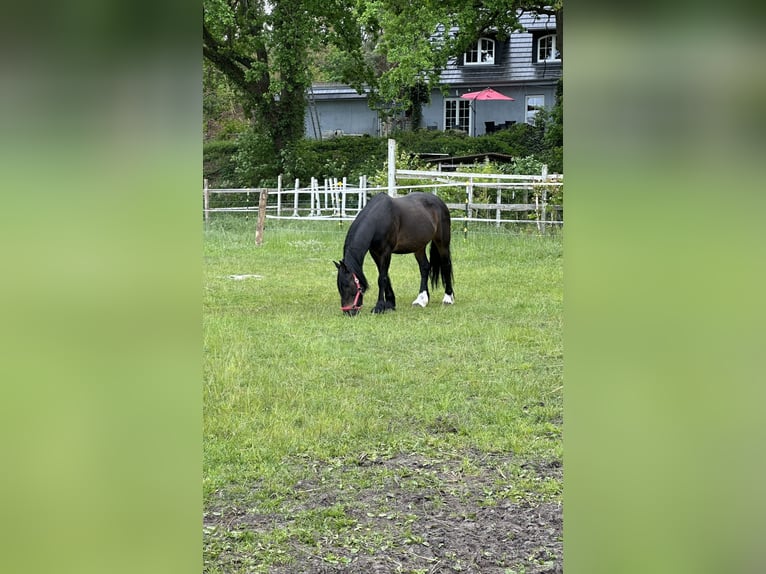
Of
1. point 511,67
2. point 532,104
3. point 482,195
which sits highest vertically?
point 511,67

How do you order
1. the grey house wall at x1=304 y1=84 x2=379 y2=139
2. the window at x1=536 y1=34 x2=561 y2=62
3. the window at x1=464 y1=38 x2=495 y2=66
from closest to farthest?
the window at x1=536 y1=34 x2=561 y2=62
the window at x1=464 y1=38 x2=495 y2=66
the grey house wall at x1=304 y1=84 x2=379 y2=139

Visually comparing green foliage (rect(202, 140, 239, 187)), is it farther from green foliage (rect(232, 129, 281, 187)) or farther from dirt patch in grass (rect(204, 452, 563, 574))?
dirt patch in grass (rect(204, 452, 563, 574))

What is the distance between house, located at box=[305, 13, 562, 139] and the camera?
27.2 metres

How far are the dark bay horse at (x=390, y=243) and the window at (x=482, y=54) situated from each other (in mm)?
21365

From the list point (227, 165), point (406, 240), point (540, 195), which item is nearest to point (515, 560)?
point (406, 240)

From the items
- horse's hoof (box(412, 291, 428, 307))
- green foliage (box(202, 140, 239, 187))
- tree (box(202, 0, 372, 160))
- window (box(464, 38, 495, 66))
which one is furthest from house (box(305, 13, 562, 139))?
horse's hoof (box(412, 291, 428, 307))

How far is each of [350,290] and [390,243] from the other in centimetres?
97

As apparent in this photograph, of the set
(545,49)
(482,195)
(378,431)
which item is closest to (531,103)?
(545,49)

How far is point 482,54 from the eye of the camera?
29328 mm

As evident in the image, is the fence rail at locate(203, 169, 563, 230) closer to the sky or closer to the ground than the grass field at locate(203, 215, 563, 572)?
closer to the sky

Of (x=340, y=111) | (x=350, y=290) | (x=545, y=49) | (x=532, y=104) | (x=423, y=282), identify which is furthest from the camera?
(x=340, y=111)

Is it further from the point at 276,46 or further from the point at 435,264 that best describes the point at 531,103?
the point at 435,264

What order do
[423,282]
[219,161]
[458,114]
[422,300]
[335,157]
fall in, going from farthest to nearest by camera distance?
[458,114]
[219,161]
[335,157]
[423,282]
[422,300]
